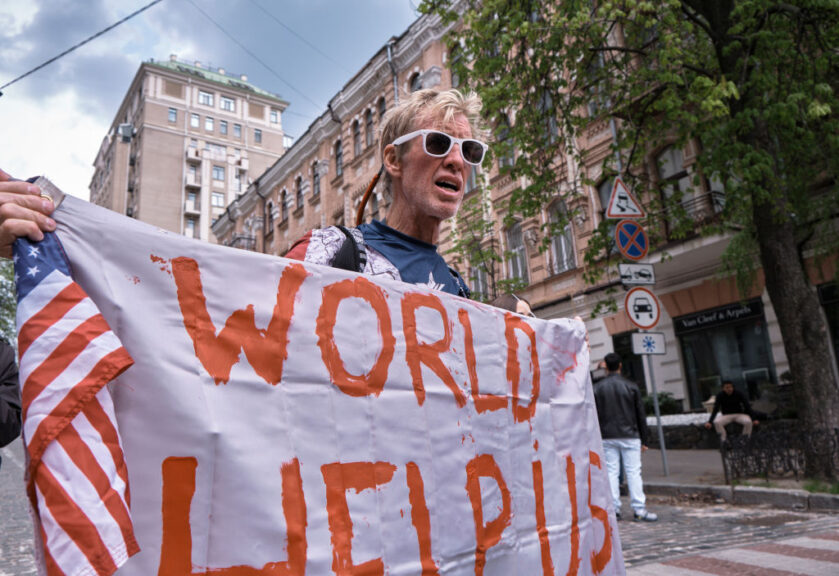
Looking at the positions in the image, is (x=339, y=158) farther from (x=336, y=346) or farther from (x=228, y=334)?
(x=228, y=334)

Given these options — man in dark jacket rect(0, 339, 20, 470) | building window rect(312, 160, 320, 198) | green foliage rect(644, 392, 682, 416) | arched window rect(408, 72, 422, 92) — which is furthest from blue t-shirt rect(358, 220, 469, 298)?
building window rect(312, 160, 320, 198)

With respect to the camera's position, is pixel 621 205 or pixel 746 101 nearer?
pixel 746 101

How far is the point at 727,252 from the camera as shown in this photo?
44.8ft

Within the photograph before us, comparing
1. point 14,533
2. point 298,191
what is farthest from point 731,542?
point 298,191

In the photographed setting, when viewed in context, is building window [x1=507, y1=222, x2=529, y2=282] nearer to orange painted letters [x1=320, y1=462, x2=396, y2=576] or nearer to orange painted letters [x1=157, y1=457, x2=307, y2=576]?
orange painted letters [x1=320, y1=462, x2=396, y2=576]

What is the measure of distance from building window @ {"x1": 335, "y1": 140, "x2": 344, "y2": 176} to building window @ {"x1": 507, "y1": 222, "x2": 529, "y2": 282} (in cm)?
1111

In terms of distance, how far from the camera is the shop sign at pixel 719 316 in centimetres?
1589

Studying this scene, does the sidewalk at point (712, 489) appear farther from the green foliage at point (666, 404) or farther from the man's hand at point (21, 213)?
the man's hand at point (21, 213)

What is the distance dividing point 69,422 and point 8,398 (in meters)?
2.67

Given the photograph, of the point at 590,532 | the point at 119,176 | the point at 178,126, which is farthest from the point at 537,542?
the point at 119,176

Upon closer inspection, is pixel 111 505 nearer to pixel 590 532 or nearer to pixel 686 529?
pixel 590 532

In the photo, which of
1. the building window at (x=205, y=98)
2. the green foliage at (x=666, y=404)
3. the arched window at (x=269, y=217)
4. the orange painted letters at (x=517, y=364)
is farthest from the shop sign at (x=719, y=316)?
the building window at (x=205, y=98)

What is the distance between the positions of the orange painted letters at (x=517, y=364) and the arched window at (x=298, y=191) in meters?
34.2

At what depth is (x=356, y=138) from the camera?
3017 cm
